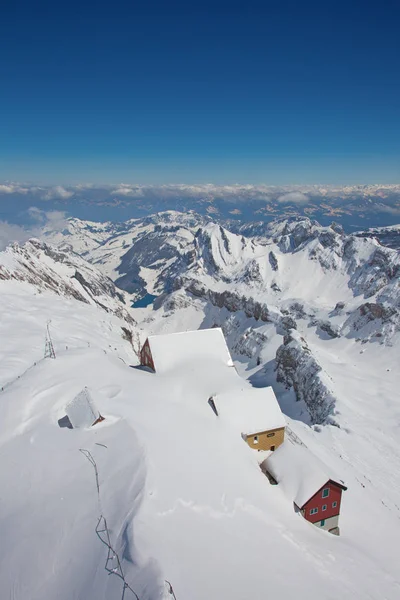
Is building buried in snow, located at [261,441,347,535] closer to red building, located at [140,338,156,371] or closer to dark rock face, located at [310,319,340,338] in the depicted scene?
red building, located at [140,338,156,371]

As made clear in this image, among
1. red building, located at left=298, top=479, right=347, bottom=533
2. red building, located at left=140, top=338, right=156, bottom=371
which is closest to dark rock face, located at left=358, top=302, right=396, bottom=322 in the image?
red building, located at left=140, top=338, right=156, bottom=371

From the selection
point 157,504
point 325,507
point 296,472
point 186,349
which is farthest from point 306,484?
point 186,349

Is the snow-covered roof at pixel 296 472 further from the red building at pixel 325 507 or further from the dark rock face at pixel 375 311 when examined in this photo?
the dark rock face at pixel 375 311

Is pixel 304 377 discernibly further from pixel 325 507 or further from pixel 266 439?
pixel 325 507

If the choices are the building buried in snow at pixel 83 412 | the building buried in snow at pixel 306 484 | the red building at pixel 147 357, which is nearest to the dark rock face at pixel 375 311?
the red building at pixel 147 357

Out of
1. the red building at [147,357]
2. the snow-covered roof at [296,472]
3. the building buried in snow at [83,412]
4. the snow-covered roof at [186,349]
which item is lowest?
the snow-covered roof at [296,472]

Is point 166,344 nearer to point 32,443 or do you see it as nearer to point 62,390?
point 62,390

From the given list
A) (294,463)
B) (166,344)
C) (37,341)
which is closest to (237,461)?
(294,463)
